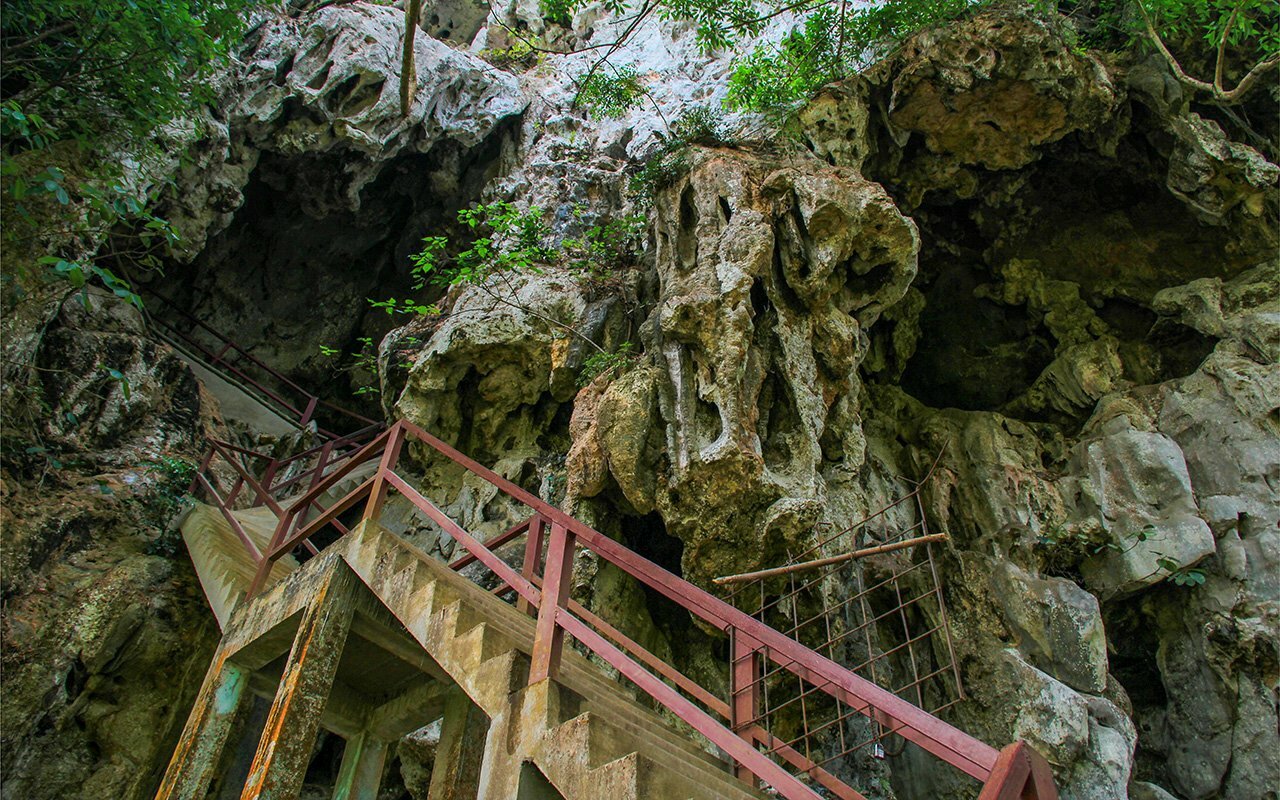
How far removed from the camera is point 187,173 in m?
10.7

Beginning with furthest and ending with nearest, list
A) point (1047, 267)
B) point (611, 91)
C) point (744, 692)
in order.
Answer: point (1047, 267) → point (611, 91) → point (744, 692)

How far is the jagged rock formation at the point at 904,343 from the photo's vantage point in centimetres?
726

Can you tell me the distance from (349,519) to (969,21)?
10.9 m

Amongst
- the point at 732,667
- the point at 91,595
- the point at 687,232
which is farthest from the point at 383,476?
the point at 687,232

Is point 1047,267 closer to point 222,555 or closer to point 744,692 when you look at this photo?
point 744,692

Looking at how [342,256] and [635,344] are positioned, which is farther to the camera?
[342,256]

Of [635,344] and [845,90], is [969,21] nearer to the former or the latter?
[845,90]

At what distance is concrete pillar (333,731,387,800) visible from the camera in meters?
6.14

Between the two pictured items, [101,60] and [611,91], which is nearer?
[101,60]

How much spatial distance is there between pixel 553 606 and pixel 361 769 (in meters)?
3.98

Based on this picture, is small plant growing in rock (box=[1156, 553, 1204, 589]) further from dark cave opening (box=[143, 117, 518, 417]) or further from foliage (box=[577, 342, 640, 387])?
dark cave opening (box=[143, 117, 518, 417])

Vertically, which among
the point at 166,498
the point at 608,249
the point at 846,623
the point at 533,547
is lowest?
the point at 533,547

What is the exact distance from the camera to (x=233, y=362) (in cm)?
1423

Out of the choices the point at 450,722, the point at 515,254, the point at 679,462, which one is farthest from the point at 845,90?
the point at 450,722
